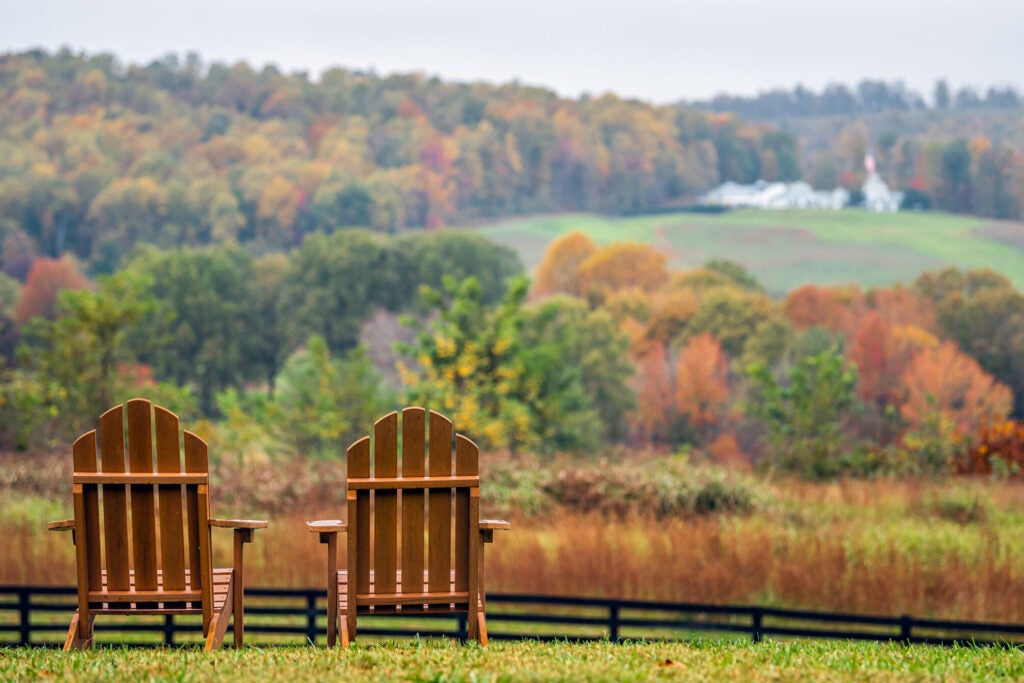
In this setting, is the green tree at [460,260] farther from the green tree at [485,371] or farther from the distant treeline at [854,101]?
the distant treeline at [854,101]

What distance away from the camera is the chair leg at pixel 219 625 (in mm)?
4809

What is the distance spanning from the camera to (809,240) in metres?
73.1

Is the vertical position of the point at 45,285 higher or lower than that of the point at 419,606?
lower

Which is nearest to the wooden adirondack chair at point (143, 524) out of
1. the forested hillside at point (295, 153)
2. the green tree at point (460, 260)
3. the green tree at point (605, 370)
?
the green tree at point (605, 370)

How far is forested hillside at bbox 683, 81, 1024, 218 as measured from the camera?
71000mm

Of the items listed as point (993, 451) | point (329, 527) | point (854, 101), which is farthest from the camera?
point (854, 101)

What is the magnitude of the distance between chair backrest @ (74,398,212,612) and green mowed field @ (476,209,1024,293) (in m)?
61.9

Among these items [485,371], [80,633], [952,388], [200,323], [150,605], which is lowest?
[952,388]

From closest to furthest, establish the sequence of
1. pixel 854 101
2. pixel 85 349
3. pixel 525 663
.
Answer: pixel 525 663, pixel 85 349, pixel 854 101

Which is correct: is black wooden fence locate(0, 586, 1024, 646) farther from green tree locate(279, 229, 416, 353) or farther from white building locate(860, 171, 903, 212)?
white building locate(860, 171, 903, 212)

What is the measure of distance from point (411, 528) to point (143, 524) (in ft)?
3.93

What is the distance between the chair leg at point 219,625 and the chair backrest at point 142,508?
0.12 metres

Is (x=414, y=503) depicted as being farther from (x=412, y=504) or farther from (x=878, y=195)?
(x=878, y=195)

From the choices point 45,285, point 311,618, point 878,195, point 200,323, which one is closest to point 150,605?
point 311,618
